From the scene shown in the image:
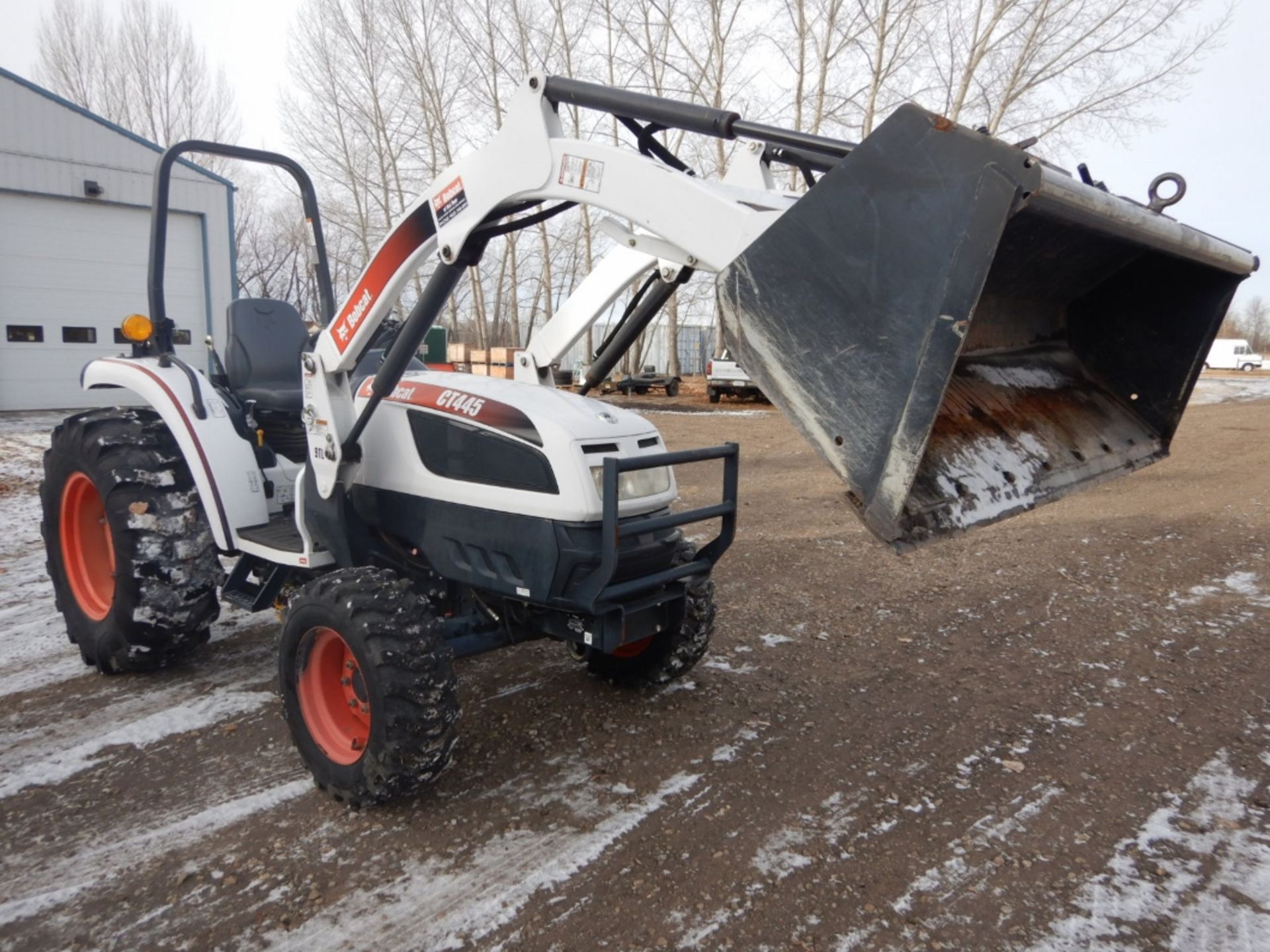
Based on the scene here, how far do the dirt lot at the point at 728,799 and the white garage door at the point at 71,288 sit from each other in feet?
37.5

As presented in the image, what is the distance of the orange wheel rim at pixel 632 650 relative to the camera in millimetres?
3650

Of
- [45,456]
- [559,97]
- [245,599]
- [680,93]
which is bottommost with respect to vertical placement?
[245,599]

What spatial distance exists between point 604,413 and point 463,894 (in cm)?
157

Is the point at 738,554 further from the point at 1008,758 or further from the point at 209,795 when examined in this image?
the point at 209,795

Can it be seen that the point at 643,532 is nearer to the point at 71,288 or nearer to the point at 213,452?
the point at 213,452

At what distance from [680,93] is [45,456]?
20.5 metres

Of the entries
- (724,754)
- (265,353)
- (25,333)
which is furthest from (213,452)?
(25,333)

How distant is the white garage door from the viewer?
1404 cm

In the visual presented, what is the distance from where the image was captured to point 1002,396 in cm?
310

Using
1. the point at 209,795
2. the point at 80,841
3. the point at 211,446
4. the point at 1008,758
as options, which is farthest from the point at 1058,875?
the point at 211,446

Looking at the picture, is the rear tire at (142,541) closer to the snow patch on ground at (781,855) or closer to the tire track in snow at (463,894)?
the tire track in snow at (463,894)

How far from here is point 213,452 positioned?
3.70 m

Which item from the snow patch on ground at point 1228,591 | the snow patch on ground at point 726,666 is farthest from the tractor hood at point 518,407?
the snow patch on ground at point 1228,591

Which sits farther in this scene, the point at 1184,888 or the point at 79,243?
the point at 79,243
